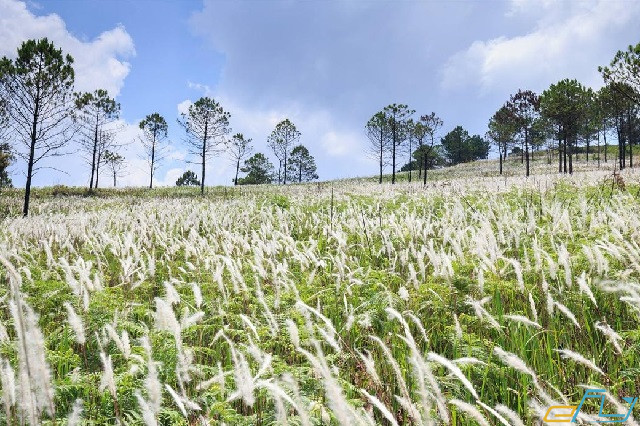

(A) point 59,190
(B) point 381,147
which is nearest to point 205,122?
(A) point 59,190

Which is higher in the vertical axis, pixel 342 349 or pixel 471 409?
pixel 471 409

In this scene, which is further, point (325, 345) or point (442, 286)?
point (442, 286)

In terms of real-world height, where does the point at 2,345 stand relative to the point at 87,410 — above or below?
above

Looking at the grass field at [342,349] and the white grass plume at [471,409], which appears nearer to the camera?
the white grass plume at [471,409]

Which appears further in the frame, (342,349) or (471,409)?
(342,349)

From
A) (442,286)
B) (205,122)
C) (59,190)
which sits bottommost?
(442,286)

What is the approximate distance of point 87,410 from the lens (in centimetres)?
235

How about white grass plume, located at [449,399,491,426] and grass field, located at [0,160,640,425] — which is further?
grass field, located at [0,160,640,425]

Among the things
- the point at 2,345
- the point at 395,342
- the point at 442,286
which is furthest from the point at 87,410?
the point at 442,286

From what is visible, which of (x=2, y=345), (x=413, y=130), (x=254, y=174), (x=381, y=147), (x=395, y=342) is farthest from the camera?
(x=254, y=174)

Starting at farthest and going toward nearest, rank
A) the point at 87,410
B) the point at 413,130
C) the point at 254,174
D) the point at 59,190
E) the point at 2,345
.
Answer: the point at 254,174 → the point at 413,130 → the point at 59,190 → the point at 2,345 → the point at 87,410

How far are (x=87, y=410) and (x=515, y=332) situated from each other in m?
3.02

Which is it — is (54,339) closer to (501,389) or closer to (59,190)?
(501,389)

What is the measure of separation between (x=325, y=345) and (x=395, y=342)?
614mm
